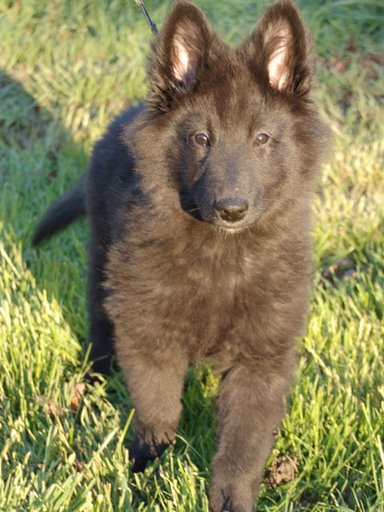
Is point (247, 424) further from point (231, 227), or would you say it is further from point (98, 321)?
point (98, 321)

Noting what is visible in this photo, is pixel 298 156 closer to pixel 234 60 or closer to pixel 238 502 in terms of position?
pixel 234 60

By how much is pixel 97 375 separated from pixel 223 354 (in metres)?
0.93

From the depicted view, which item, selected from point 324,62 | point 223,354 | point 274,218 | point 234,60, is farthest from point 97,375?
point 324,62

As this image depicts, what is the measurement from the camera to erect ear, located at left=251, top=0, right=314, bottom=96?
9.89 feet

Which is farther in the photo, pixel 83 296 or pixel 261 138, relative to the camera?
pixel 83 296

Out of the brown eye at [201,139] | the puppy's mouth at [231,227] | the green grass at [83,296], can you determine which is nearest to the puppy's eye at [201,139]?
the brown eye at [201,139]

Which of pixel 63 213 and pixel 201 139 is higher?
pixel 201 139

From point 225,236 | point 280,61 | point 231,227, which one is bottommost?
point 225,236

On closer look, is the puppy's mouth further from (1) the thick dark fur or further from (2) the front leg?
(2) the front leg

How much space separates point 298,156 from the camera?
304 centimetres

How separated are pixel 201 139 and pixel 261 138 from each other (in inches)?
8.4

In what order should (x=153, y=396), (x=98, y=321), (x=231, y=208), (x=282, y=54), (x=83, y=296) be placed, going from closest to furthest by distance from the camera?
(x=231, y=208)
(x=282, y=54)
(x=153, y=396)
(x=98, y=321)
(x=83, y=296)

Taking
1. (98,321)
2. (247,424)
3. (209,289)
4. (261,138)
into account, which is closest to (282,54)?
(261,138)

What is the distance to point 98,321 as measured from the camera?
3852mm
